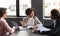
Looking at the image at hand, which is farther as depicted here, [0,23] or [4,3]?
[4,3]

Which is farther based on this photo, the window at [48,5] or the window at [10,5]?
the window at [10,5]

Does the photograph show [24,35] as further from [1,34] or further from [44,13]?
[44,13]

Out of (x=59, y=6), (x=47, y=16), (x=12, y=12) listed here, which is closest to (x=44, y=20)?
(x=47, y=16)

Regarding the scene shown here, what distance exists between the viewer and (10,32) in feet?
12.7

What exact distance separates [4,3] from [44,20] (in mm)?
1814

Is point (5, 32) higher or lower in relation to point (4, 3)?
lower

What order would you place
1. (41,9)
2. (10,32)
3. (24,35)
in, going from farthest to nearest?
(41,9) → (10,32) → (24,35)

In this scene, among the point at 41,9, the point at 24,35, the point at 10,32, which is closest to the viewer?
the point at 24,35

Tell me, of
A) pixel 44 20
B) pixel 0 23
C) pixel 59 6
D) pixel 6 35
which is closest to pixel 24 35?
pixel 6 35

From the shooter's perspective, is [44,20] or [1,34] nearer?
[1,34]

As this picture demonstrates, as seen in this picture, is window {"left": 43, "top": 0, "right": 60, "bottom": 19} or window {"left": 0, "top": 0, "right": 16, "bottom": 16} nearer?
window {"left": 43, "top": 0, "right": 60, "bottom": 19}

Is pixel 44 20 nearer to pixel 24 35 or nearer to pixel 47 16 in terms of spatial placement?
pixel 47 16

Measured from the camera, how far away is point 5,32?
12.0 ft

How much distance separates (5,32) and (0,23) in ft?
0.71
